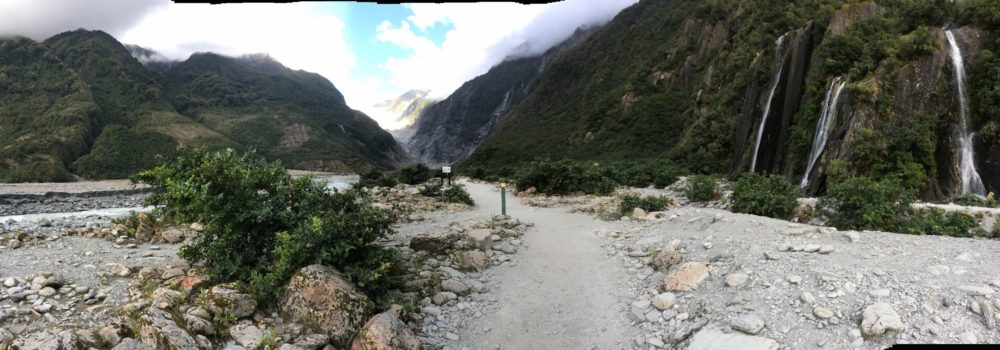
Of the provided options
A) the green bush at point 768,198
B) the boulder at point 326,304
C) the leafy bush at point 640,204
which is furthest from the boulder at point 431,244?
the green bush at point 768,198

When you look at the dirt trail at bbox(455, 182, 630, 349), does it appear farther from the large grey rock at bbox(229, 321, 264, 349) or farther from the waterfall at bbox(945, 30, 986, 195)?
the waterfall at bbox(945, 30, 986, 195)

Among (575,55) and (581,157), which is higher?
(575,55)

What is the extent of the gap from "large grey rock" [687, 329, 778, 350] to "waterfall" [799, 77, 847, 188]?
17878 mm

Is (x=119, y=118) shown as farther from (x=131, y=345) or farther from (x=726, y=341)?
(x=726, y=341)

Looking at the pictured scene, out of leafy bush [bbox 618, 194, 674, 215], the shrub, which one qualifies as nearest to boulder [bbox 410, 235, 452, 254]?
leafy bush [bbox 618, 194, 674, 215]

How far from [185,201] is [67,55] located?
14312 cm

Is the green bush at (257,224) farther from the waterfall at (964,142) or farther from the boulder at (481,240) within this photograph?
the waterfall at (964,142)

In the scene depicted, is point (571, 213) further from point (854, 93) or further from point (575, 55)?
point (575, 55)

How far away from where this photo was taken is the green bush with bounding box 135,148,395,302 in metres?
5.43

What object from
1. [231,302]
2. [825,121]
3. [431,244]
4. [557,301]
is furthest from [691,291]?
[825,121]

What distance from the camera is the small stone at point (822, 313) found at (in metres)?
4.53

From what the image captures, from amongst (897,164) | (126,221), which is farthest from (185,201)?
(897,164)

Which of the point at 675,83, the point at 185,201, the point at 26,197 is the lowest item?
the point at 26,197

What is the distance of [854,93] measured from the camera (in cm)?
1753
